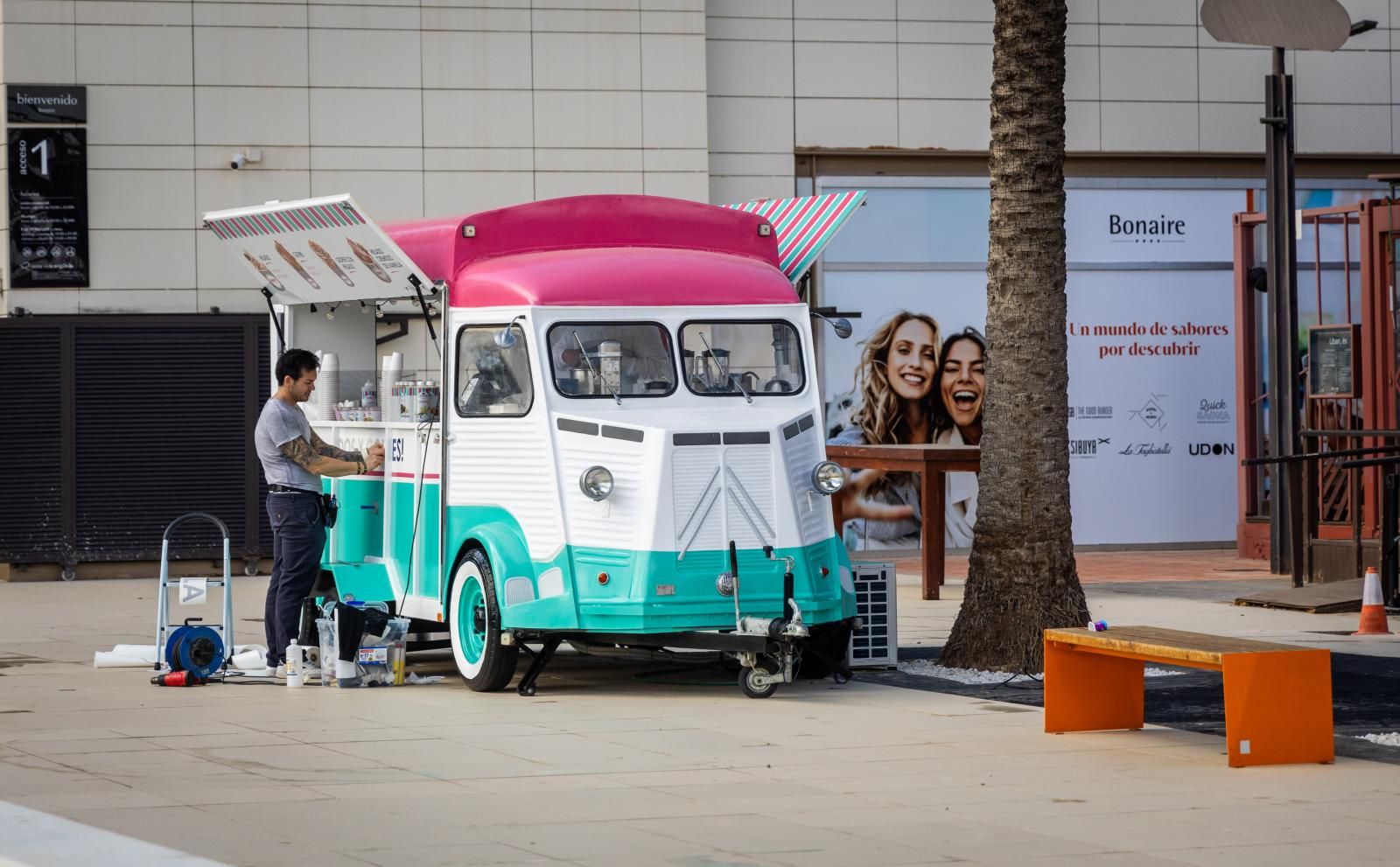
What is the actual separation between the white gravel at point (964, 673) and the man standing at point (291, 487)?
368 centimetres

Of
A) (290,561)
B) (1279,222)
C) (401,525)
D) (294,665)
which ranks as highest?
(1279,222)

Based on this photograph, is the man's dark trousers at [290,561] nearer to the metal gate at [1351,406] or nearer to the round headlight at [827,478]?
the round headlight at [827,478]

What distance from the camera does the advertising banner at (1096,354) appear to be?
23188mm

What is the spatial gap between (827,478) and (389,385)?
10.8 feet

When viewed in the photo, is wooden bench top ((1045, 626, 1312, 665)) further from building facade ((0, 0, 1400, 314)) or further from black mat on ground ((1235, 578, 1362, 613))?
building facade ((0, 0, 1400, 314))

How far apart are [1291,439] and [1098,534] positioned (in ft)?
14.1

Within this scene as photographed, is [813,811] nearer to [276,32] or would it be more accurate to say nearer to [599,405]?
[599,405]

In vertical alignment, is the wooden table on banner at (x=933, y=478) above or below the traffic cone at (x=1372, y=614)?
above

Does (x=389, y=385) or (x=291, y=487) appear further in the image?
(x=389, y=385)

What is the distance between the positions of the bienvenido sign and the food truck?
27.0 feet

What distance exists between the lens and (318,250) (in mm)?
13484

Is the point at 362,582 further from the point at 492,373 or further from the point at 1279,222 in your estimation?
the point at 1279,222

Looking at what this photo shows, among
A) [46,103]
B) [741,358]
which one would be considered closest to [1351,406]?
[741,358]

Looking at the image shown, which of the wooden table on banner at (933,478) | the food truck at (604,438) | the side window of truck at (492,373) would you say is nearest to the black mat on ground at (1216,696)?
the food truck at (604,438)
